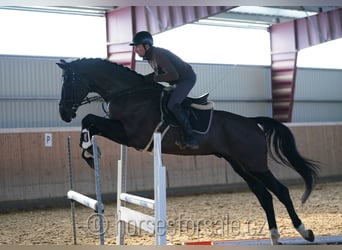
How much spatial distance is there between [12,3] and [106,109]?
7.02 feet

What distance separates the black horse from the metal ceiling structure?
21.1ft

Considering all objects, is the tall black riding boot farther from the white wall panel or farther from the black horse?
the white wall panel

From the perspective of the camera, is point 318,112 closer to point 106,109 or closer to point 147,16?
point 147,16

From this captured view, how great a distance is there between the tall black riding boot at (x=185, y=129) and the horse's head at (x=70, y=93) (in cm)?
87

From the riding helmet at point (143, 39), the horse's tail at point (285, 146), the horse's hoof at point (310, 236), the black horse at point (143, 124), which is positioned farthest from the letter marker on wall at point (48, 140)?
the horse's hoof at point (310, 236)

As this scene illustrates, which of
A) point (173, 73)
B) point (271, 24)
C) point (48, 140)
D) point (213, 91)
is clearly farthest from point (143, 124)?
point (271, 24)

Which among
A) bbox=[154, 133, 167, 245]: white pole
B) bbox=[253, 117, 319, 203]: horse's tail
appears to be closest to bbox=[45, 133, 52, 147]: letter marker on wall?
bbox=[253, 117, 319, 203]: horse's tail

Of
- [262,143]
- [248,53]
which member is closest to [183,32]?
[248,53]

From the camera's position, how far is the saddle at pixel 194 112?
4.88 metres

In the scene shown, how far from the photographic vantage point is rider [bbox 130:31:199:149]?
15.3 feet

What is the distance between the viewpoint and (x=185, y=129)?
4867 mm

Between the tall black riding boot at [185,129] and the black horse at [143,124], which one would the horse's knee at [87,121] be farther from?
the tall black riding boot at [185,129]

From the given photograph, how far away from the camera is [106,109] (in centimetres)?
512

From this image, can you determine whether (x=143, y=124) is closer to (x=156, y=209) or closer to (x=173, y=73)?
(x=173, y=73)
